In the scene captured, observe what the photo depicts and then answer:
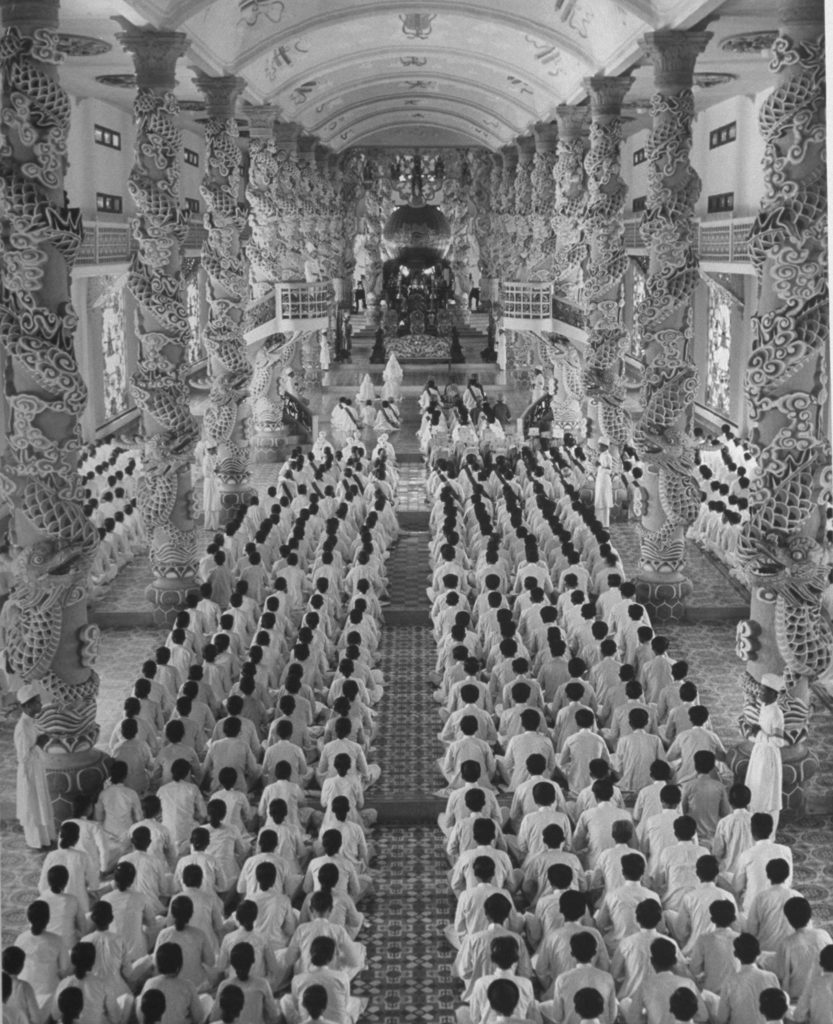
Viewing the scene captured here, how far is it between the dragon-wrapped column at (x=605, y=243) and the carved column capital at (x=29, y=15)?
9816 millimetres

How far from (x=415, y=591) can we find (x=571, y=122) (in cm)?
1021

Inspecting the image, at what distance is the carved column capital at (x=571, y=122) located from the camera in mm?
21797

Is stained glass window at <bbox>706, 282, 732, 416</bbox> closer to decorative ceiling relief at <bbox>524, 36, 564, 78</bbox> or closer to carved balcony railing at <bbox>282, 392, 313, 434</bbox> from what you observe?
decorative ceiling relief at <bbox>524, 36, 564, 78</bbox>

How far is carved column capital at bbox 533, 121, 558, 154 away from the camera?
26297 millimetres

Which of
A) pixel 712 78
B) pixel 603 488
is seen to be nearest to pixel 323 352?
pixel 712 78

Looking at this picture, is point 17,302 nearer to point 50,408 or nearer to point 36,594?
point 50,408

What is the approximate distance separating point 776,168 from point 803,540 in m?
2.77

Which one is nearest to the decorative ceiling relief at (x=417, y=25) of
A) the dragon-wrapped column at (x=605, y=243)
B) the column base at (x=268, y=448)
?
the dragon-wrapped column at (x=605, y=243)

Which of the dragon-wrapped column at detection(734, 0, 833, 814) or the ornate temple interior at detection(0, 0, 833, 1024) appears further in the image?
the dragon-wrapped column at detection(734, 0, 833, 814)

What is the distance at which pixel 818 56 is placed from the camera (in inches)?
360

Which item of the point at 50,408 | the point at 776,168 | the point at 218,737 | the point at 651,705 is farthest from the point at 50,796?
the point at 776,168

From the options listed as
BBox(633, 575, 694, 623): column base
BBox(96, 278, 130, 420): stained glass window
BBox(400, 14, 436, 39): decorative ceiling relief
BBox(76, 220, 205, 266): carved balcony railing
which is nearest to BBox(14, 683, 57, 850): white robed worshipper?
BBox(633, 575, 694, 623): column base

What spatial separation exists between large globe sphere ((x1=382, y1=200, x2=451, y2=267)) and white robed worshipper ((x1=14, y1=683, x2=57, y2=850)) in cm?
3668

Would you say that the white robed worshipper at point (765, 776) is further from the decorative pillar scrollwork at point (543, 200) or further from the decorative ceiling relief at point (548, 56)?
the decorative pillar scrollwork at point (543, 200)
